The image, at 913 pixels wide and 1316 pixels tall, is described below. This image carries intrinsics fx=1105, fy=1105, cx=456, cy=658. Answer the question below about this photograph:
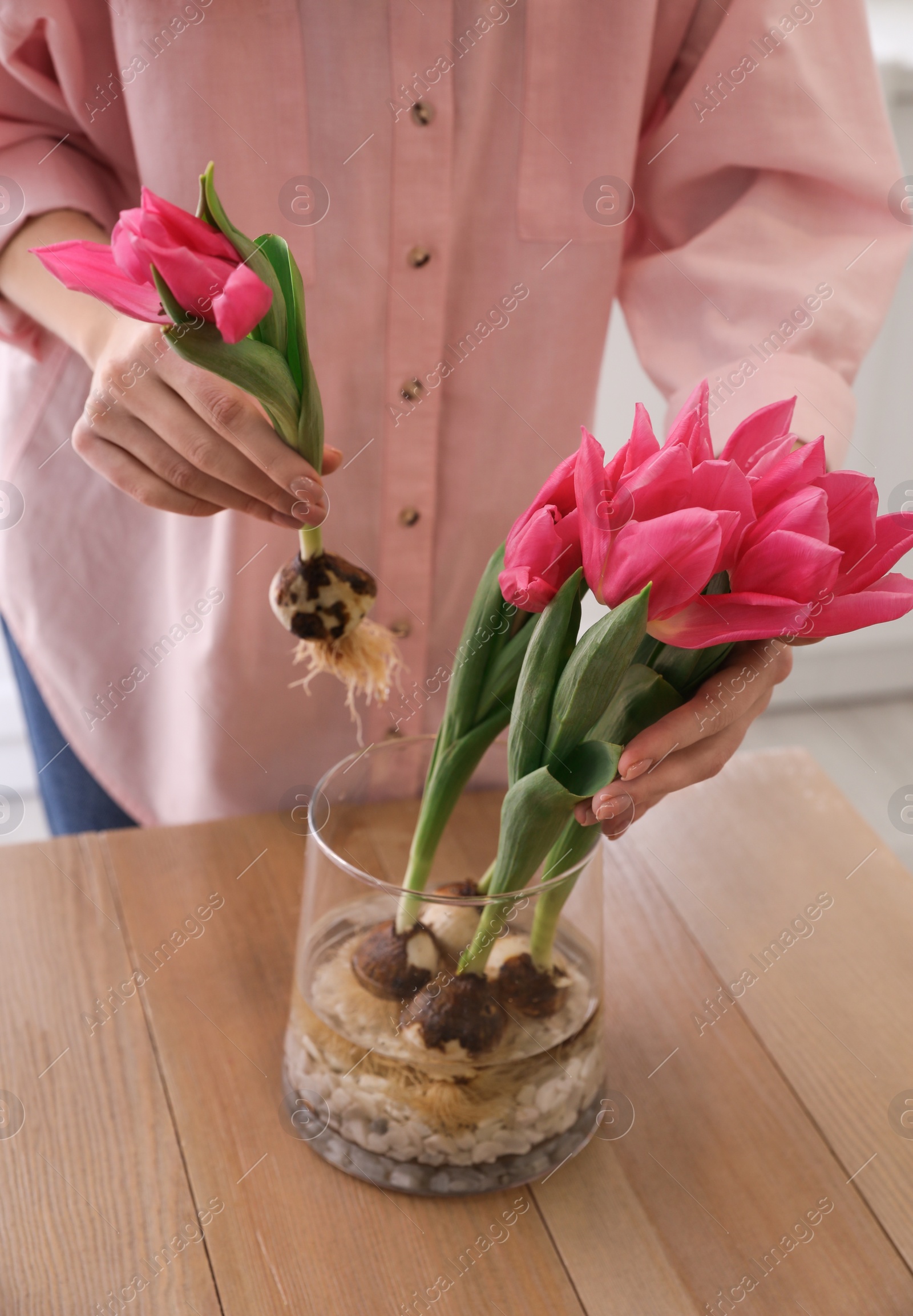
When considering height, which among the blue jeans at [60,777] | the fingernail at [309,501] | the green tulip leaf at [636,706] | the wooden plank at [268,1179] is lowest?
the blue jeans at [60,777]

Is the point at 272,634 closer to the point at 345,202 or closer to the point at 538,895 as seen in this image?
the point at 345,202

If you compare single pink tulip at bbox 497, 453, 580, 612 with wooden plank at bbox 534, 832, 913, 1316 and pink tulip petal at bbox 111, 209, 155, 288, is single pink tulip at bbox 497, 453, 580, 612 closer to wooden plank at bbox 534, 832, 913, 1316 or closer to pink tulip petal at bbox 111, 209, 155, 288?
pink tulip petal at bbox 111, 209, 155, 288

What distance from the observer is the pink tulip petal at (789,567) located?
0.38 meters

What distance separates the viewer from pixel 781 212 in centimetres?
83

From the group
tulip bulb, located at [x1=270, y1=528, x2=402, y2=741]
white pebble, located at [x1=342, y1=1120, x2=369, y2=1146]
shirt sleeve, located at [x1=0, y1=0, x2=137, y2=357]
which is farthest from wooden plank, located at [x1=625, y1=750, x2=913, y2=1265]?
shirt sleeve, located at [x1=0, y1=0, x2=137, y2=357]

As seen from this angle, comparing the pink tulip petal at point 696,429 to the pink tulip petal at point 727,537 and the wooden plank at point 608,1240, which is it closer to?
the pink tulip petal at point 727,537

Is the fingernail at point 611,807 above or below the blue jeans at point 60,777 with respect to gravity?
above

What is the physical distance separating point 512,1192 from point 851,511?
1.27 ft

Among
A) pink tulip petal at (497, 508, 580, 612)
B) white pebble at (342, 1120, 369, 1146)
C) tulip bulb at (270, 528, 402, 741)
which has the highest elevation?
pink tulip petal at (497, 508, 580, 612)

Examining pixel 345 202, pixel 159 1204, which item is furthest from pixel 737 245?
pixel 159 1204

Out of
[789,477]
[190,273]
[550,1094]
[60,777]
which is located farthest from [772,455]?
[60,777]

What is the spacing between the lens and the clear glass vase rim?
48cm

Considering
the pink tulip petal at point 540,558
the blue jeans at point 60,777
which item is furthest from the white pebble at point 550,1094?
the blue jeans at point 60,777

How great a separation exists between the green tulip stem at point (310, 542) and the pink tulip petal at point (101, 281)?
15cm
